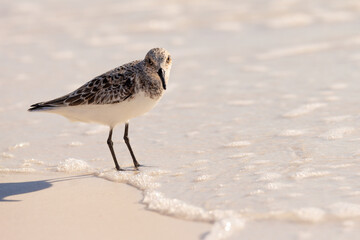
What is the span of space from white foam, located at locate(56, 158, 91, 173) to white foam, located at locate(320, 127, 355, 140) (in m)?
2.97

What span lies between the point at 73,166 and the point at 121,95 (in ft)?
3.53

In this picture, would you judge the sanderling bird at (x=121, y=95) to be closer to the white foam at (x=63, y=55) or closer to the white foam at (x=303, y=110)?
the white foam at (x=303, y=110)

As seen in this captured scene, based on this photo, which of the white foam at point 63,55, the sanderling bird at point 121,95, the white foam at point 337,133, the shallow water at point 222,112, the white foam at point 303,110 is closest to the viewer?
the shallow water at point 222,112

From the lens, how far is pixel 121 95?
24.3 ft

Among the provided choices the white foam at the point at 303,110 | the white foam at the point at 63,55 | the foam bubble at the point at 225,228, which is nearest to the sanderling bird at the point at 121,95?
the foam bubble at the point at 225,228

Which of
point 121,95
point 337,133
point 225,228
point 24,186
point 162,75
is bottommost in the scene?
point 337,133

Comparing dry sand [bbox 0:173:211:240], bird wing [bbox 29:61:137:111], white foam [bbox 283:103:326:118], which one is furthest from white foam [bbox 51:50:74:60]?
A: dry sand [bbox 0:173:211:240]

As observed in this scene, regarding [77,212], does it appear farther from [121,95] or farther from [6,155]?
[6,155]

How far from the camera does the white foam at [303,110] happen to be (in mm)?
9120

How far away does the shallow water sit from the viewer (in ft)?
20.2

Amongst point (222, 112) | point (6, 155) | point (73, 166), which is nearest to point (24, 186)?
point (73, 166)

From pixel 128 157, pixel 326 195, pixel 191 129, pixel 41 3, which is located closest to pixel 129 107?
pixel 128 157

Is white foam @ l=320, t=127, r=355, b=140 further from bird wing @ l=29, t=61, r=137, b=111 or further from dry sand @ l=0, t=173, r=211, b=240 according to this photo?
dry sand @ l=0, t=173, r=211, b=240

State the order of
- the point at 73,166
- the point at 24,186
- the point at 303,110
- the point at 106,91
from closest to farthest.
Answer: the point at 24,186
the point at 106,91
the point at 73,166
the point at 303,110
